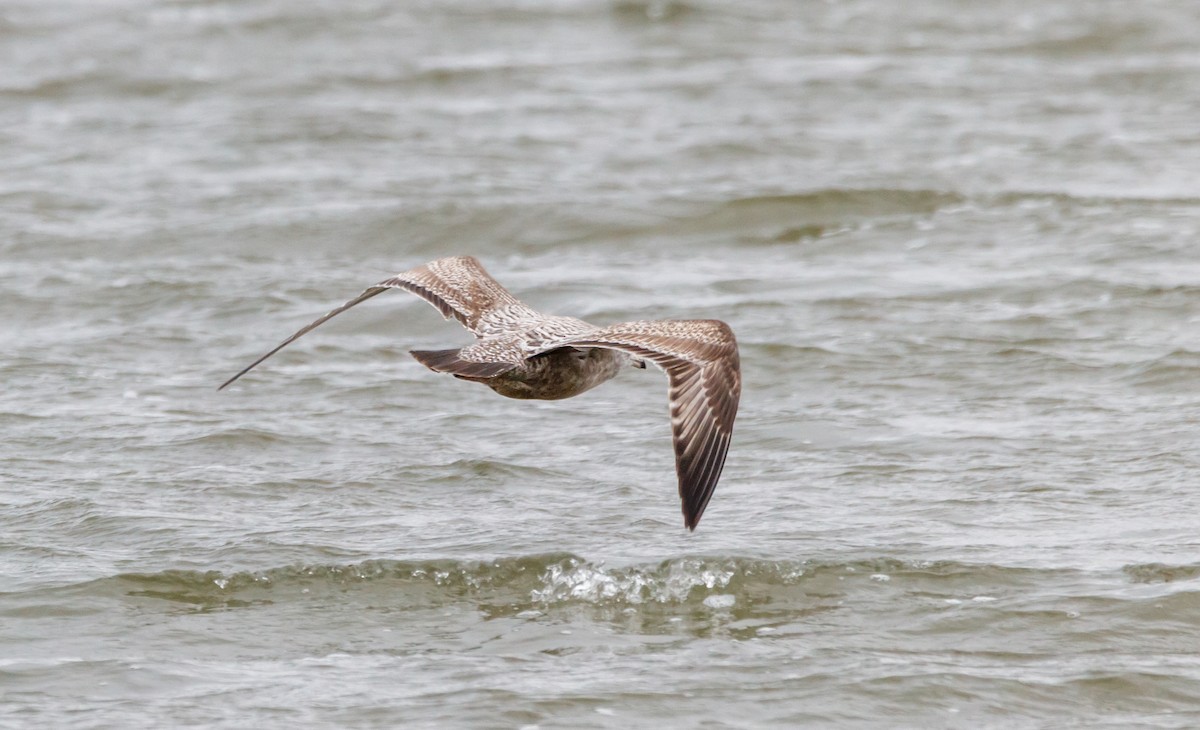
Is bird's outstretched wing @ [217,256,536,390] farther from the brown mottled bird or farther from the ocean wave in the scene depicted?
the ocean wave

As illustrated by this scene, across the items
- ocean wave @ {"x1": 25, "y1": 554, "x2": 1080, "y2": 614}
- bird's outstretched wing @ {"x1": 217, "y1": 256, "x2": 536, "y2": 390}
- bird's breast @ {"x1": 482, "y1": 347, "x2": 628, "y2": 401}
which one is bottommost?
ocean wave @ {"x1": 25, "y1": 554, "x2": 1080, "y2": 614}

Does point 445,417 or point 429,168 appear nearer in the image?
point 445,417

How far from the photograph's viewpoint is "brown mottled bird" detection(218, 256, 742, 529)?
6035 millimetres

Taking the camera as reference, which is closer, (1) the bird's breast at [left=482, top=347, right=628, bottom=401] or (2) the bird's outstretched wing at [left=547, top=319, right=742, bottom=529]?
(2) the bird's outstretched wing at [left=547, top=319, right=742, bottom=529]

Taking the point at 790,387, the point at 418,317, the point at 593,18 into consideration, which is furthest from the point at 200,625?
the point at 593,18

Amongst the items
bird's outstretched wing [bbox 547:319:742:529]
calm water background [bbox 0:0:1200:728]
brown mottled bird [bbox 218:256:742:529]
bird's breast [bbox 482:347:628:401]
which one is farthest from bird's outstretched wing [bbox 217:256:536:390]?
bird's outstretched wing [bbox 547:319:742:529]

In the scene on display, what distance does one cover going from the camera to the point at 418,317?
10.8m

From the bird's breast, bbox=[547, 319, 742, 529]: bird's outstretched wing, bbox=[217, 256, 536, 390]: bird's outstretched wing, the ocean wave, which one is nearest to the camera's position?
bbox=[547, 319, 742, 529]: bird's outstretched wing

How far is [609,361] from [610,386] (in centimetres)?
239

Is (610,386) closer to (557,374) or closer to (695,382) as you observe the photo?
(557,374)

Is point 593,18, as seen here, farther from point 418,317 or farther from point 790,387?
point 790,387

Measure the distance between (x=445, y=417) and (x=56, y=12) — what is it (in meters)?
12.0

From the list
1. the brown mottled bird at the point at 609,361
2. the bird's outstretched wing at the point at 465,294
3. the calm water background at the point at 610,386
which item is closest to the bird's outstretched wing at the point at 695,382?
the brown mottled bird at the point at 609,361

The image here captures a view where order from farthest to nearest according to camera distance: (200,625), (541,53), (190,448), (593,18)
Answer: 1. (593,18)
2. (541,53)
3. (190,448)
4. (200,625)
